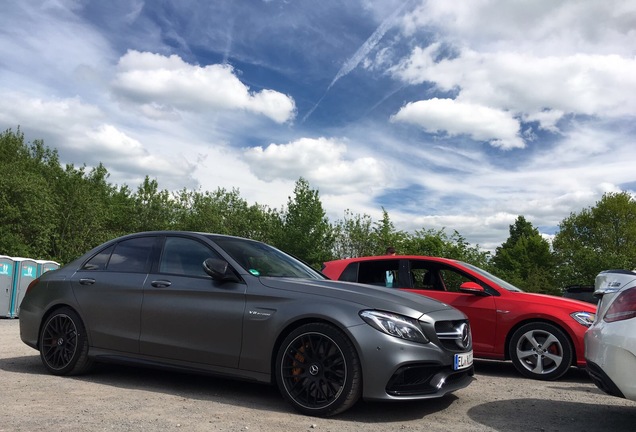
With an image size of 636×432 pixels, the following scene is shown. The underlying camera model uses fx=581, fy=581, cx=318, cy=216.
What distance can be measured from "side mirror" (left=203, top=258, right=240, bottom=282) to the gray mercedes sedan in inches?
0.5

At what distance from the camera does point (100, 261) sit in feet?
21.0

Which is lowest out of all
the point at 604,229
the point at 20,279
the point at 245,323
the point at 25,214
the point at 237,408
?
the point at 237,408

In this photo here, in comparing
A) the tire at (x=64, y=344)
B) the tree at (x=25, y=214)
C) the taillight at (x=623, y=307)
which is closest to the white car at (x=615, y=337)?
the taillight at (x=623, y=307)

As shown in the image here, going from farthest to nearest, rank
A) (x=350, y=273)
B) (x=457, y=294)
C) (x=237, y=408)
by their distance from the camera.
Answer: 1. (x=350, y=273)
2. (x=457, y=294)
3. (x=237, y=408)

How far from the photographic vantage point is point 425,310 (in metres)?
4.91

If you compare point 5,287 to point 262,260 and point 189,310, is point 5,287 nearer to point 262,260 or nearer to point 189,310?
point 189,310

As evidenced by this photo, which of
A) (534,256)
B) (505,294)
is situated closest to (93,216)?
(534,256)

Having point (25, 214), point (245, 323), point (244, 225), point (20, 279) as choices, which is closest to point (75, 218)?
point (25, 214)

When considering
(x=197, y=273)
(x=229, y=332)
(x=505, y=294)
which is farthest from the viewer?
(x=505, y=294)

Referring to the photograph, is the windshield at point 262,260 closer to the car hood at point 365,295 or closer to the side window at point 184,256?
the side window at point 184,256

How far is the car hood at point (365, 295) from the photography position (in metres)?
4.76

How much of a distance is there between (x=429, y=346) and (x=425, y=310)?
340mm

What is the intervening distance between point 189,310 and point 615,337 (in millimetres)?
3557

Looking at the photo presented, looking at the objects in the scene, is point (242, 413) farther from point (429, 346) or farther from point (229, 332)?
point (429, 346)
